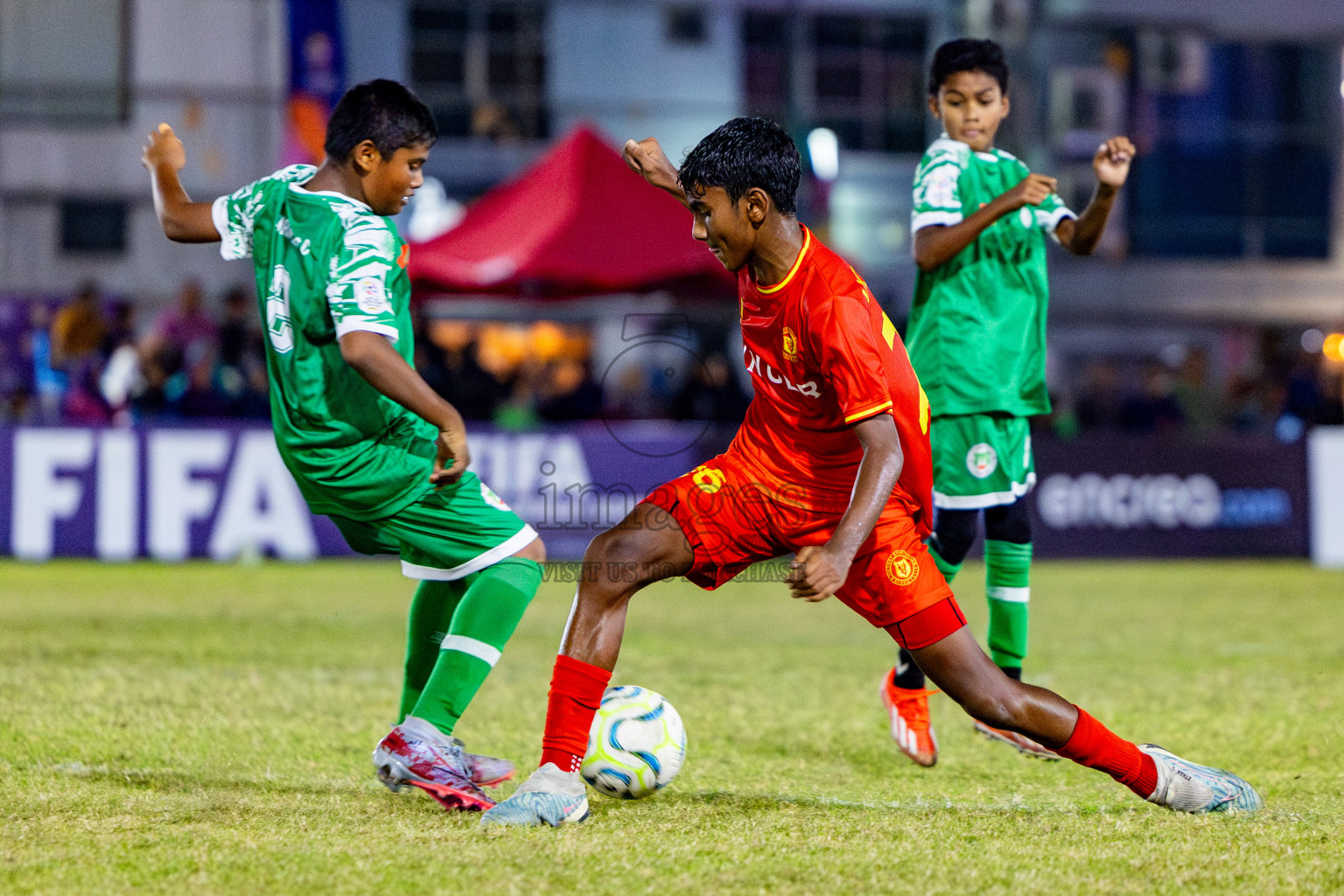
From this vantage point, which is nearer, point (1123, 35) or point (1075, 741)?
point (1075, 741)

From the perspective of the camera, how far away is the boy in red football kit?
364cm

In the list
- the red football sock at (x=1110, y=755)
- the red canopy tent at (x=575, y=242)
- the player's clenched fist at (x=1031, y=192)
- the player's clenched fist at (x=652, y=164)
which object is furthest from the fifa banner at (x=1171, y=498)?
the red football sock at (x=1110, y=755)

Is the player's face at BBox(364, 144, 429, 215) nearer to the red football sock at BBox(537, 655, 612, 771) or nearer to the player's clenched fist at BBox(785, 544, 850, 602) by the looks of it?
the red football sock at BBox(537, 655, 612, 771)

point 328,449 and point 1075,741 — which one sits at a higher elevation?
point 328,449

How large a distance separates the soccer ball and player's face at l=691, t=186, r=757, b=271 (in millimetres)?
1254

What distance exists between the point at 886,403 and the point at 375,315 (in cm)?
135

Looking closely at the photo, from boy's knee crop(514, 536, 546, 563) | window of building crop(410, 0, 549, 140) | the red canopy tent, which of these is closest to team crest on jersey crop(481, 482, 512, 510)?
boy's knee crop(514, 536, 546, 563)

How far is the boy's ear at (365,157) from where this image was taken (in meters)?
4.03

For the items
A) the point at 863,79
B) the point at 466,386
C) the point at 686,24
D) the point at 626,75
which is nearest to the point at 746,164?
the point at 466,386

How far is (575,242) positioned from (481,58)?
51.6ft

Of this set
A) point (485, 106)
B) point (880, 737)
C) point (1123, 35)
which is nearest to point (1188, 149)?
point (1123, 35)

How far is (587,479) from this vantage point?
1230cm

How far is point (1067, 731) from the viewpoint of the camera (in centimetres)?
379

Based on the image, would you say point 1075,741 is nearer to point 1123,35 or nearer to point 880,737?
point 880,737
